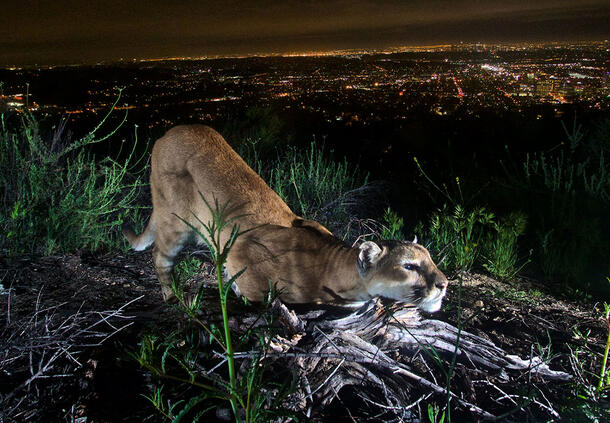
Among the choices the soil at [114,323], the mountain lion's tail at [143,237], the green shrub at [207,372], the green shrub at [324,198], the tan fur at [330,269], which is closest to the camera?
the green shrub at [207,372]

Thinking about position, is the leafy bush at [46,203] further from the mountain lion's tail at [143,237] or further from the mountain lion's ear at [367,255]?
the mountain lion's ear at [367,255]

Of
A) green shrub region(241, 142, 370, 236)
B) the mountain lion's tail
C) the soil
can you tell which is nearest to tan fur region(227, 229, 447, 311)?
the soil

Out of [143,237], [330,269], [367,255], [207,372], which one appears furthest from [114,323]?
[367,255]

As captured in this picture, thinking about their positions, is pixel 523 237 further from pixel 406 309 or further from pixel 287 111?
pixel 287 111

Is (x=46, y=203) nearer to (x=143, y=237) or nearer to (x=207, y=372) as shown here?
(x=143, y=237)

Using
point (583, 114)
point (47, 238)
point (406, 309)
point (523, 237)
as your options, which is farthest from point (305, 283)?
point (583, 114)

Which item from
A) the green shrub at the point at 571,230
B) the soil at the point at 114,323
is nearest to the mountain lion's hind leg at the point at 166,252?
the soil at the point at 114,323

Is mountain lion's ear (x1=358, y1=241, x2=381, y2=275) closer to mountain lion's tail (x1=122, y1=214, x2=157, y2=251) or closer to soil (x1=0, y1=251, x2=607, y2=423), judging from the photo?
soil (x1=0, y1=251, x2=607, y2=423)
